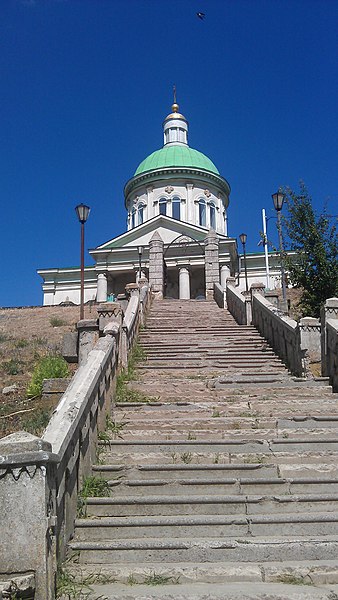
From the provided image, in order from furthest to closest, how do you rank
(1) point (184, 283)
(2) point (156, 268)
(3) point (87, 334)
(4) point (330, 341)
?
(1) point (184, 283) < (2) point (156, 268) < (3) point (87, 334) < (4) point (330, 341)

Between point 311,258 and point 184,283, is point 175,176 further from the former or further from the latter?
point 311,258

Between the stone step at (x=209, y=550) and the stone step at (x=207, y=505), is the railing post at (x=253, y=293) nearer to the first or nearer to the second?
the stone step at (x=207, y=505)

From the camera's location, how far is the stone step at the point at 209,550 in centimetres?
530

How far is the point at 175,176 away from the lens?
4972 centimetres

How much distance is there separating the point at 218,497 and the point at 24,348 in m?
16.7

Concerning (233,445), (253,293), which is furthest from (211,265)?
(233,445)

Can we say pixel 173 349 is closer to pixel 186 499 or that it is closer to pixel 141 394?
pixel 141 394

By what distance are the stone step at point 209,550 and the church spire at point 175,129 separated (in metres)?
54.4

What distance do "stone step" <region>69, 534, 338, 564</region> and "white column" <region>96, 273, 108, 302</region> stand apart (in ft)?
124

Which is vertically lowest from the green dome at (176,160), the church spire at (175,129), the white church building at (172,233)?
the white church building at (172,233)

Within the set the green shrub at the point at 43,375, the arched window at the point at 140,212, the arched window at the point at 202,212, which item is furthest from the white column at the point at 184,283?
the green shrub at the point at 43,375

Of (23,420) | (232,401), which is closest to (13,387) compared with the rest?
(23,420)

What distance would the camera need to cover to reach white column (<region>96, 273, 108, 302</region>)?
4344 centimetres

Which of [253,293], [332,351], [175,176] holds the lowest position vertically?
[332,351]
